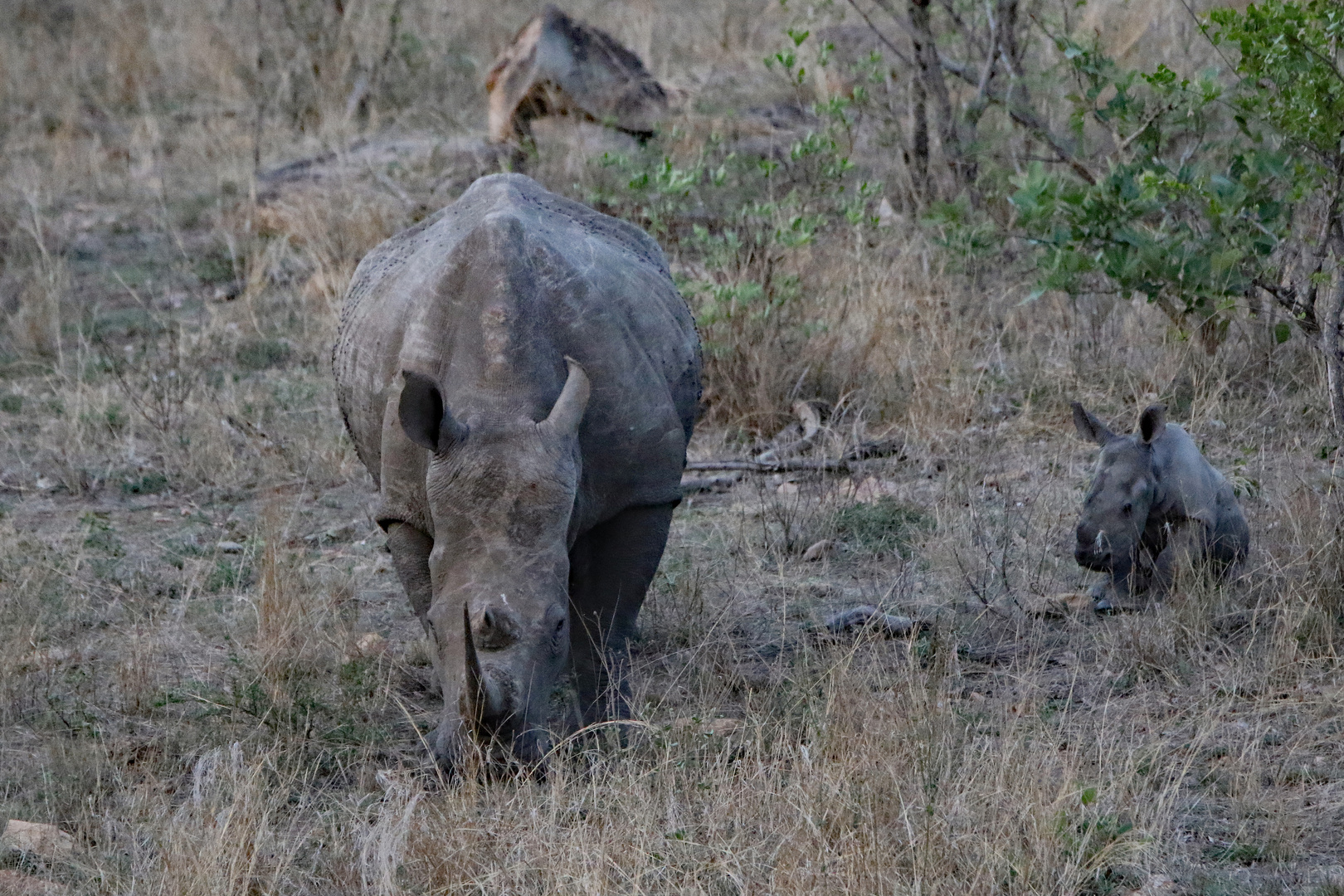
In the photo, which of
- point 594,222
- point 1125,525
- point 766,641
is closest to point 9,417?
point 594,222

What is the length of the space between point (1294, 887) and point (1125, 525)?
183 cm

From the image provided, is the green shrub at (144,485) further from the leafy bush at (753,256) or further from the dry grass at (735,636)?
the leafy bush at (753,256)

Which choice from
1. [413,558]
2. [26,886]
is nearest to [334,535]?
[413,558]

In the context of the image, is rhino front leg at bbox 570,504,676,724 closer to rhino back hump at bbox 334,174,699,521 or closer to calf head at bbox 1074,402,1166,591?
A: rhino back hump at bbox 334,174,699,521

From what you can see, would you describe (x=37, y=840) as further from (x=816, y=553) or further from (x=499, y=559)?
(x=816, y=553)

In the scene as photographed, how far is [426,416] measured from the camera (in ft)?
12.3

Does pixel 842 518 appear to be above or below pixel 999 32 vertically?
below

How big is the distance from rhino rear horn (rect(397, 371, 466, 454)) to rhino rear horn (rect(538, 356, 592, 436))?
0.23 m

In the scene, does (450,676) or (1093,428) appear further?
(1093,428)

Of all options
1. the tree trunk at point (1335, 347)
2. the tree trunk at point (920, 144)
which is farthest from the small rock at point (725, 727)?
the tree trunk at point (920, 144)

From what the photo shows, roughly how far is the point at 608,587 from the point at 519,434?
0.90 meters

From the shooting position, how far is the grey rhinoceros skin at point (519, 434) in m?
3.71

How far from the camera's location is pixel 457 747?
371 cm

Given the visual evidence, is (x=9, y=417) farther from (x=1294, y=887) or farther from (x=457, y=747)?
(x=1294, y=887)
